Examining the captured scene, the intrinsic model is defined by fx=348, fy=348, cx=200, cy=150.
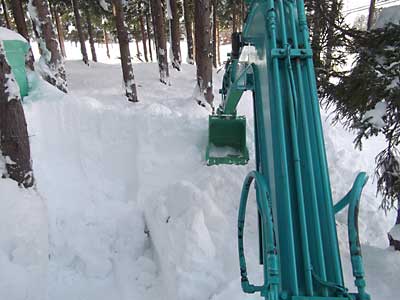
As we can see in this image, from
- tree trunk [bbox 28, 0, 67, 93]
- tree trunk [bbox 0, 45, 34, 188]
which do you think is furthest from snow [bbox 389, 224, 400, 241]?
tree trunk [bbox 28, 0, 67, 93]

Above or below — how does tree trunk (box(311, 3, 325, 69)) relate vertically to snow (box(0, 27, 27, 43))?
below

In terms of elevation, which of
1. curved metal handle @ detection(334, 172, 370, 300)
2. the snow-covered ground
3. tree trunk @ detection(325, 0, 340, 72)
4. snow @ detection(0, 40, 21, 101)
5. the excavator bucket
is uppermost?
tree trunk @ detection(325, 0, 340, 72)

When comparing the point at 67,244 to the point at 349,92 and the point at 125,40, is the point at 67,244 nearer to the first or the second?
the point at 349,92

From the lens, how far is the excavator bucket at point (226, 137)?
6102 millimetres

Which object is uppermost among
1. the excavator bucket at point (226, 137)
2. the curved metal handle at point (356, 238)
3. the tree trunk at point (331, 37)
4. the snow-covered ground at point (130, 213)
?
the tree trunk at point (331, 37)

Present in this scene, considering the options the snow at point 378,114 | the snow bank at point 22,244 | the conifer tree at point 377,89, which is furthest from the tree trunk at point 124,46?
the snow at point 378,114

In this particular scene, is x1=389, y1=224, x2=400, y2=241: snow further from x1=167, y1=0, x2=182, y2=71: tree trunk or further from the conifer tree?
x1=167, y1=0, x2=182, y2=71: tree trunk

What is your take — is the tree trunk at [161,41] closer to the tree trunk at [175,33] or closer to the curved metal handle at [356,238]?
the tree trunk at [175,33]

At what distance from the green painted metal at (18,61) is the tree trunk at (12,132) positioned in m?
2.95

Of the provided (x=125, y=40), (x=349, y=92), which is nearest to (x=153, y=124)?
(x=125, y=40)

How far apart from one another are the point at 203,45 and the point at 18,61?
4.25 metres

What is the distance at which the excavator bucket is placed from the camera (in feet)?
20.0

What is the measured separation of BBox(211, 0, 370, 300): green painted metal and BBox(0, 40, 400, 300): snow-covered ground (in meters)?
1.60

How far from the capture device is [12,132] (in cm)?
447
